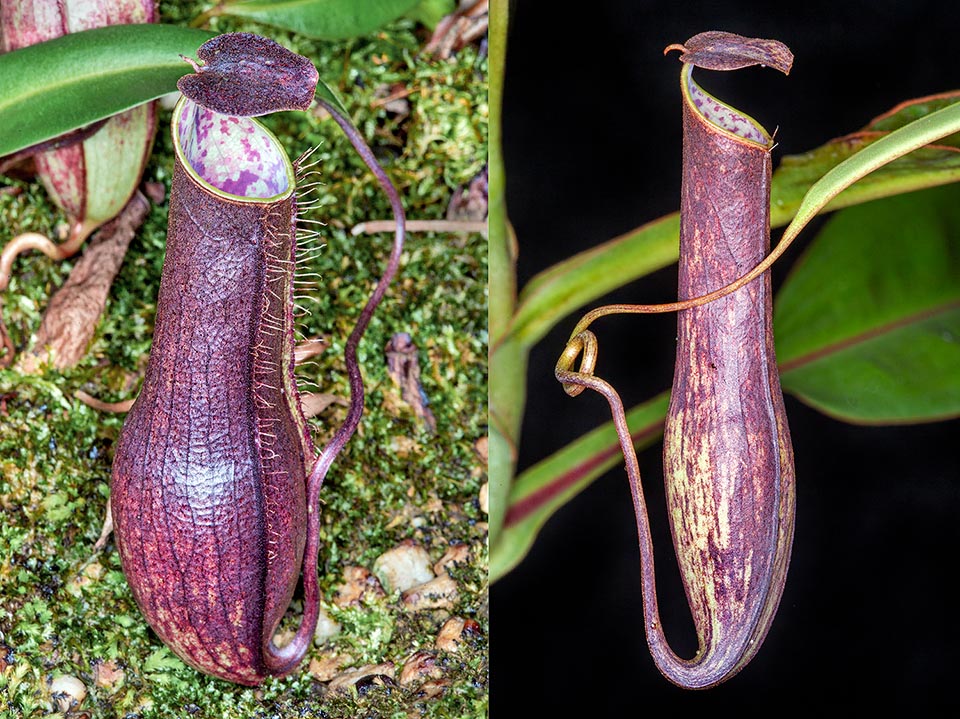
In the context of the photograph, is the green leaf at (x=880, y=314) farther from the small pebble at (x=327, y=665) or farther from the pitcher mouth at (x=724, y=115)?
the small pebble at (x=327, y=665)

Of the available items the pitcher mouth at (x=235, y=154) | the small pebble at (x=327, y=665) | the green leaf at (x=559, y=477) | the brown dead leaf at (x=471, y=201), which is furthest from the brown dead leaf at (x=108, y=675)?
the brown dead leaf at (x=471, y=201)

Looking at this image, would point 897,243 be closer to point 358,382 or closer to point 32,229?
point 358,382

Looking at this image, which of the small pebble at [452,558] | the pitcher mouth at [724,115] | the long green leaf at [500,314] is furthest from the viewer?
the small pebble at [452,558]

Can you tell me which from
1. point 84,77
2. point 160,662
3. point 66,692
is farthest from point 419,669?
point 84,77

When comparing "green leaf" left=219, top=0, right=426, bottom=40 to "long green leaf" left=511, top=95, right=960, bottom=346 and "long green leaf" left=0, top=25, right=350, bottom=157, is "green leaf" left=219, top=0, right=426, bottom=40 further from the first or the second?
"long green leaf" left=511, top=95, right=960, bottom=346

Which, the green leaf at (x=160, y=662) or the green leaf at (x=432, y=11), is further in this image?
the green leaf at (x=432, y=11)

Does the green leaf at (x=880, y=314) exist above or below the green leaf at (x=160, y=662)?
above

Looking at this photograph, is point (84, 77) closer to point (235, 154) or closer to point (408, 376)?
point (235, 154)

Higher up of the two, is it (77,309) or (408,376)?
(77,309)
